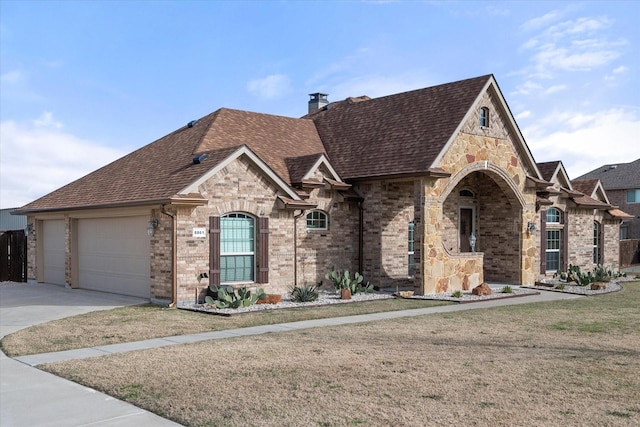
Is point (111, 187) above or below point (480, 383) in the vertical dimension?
above

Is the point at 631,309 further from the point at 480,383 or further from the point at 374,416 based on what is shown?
the point at 374,416

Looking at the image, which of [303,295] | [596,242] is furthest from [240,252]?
[596,242]

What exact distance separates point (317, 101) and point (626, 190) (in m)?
30.4

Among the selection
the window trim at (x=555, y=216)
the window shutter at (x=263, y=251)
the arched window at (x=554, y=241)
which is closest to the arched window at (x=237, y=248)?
the window shutter at (x=263, y=251)

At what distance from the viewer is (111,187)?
1992 centimetres

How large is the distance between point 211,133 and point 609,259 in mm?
20872

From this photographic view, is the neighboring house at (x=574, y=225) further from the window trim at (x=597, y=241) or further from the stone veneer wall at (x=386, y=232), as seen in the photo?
the stone veneer wall at (x=386, y=232)

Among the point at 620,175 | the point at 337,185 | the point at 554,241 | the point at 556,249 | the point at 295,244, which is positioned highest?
the point at 620,175

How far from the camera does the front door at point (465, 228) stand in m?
24.1

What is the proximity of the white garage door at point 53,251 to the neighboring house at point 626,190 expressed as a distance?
39267 millimetres

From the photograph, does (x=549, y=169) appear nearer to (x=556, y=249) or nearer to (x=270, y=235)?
(x=556, y=249)

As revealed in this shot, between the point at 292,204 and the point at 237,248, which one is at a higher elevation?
the point at 292,204

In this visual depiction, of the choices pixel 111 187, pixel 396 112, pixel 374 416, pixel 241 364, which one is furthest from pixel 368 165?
pixel 374 416

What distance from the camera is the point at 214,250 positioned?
1667cm
